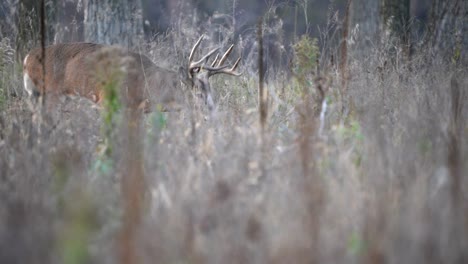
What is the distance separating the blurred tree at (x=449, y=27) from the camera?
326 inches

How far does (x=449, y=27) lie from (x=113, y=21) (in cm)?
420

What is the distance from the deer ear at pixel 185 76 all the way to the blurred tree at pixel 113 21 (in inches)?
44.8

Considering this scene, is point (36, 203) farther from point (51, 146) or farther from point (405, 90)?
point (405, 90)

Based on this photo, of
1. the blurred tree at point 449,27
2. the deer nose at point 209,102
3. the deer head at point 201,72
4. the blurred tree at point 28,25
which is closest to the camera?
the deer nose at point 209,102

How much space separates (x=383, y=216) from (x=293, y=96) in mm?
4322

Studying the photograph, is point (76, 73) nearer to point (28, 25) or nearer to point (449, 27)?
point (28, 25)

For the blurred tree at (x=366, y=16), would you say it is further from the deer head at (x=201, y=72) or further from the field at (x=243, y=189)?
the field at (x=243, y=189)

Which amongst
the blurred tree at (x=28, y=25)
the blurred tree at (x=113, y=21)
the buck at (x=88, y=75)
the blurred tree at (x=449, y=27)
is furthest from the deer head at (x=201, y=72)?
the blurred tree at (x=449, y=27)

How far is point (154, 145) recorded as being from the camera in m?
4.15

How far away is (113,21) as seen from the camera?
840 cm

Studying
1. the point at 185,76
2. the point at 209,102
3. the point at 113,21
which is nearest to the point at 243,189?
the point at 209,102

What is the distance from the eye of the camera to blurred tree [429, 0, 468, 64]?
8.28m

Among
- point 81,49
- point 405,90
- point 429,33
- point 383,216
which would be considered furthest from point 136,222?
point 429,33

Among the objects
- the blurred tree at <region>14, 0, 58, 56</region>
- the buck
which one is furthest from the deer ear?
the blurred tree at <region>14, 0, 58, 56</region>
